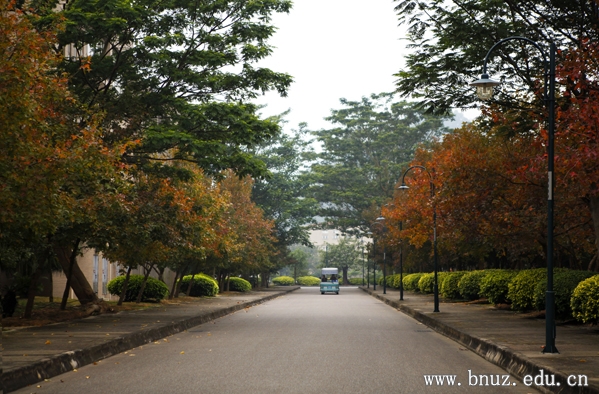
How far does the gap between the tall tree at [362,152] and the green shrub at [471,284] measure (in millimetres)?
51884

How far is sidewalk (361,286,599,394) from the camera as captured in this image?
1138 centimetres

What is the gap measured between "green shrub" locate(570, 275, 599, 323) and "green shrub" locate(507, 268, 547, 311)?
5.49 metres

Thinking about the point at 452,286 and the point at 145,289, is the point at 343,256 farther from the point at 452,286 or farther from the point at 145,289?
the point at 145,289

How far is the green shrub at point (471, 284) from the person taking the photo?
36469 millimetres

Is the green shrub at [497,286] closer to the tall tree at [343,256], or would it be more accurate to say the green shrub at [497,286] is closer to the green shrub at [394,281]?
the green shrub at [394,281]

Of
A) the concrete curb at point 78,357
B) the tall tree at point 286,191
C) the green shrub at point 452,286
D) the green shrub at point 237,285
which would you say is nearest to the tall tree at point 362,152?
the tall tree at point 286,191

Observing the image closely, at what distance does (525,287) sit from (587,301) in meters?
7.20

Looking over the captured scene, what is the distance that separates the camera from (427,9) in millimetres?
21297

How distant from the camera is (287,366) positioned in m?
13.5

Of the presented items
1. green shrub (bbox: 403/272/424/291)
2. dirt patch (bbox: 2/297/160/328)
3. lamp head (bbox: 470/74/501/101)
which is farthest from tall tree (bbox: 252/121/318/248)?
lamp head (bbox: 470/74/501/101)

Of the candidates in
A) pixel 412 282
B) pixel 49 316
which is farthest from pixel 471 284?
pixel 412 282

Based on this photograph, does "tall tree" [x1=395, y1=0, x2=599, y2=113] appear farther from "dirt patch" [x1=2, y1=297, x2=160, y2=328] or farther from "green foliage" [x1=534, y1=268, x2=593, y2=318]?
"dirt patch" [x1=2, y1=297, x2=160, y2=328]

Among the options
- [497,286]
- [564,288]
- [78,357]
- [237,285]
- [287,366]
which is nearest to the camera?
[287,366]

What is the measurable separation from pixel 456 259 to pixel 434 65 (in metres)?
29.6
